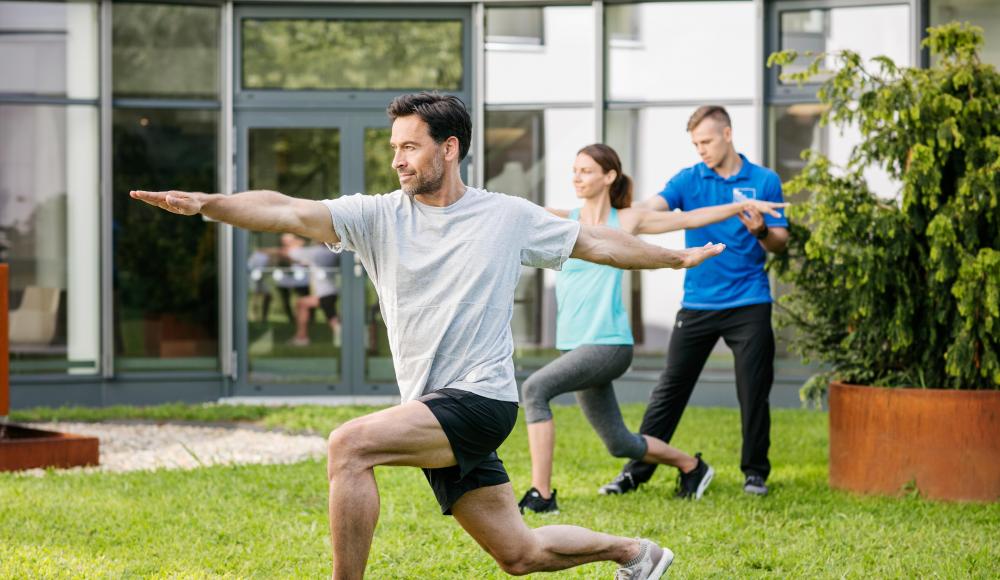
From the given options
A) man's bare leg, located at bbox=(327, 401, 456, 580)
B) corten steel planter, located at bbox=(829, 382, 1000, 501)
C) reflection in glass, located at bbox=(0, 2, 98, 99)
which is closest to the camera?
man's bare leg, located at bbox=(327, 401, 456, 580)

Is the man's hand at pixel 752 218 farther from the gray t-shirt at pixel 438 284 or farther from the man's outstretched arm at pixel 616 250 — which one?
the gray t-shirt at pixel 438 284

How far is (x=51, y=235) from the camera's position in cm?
1277

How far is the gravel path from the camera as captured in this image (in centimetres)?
927

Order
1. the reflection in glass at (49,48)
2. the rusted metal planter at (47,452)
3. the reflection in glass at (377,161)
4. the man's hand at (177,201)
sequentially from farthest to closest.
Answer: the reflection in glass at (377,161)
the reflection in glass at (49,48)
the rusted metal planter at (47,452)
the man's hand at (177,201)

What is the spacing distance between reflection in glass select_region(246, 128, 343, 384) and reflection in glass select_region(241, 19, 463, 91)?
53 centimetres

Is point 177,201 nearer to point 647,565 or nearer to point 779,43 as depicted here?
point 647,565

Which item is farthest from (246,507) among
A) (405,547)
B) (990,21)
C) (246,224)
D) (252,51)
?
(990,21)

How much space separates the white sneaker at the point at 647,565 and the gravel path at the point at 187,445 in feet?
14.6

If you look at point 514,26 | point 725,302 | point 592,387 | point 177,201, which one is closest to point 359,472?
point 177,201

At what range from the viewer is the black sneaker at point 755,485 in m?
7.65

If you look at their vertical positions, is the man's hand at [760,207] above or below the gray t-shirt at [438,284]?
above

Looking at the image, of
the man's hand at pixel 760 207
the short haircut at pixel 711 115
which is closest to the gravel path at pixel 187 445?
the short haircut at pixel 711 115

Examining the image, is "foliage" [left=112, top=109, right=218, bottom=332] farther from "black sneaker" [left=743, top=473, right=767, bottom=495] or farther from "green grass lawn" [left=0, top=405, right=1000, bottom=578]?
"black sneaker" [left=743, top=473, right=767, bottom=495]

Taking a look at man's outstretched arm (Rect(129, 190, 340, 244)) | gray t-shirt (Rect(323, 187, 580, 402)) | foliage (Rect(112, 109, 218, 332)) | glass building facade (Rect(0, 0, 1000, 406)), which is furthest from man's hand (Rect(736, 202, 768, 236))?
foliage (Rect(112, 109, 218, 332))
